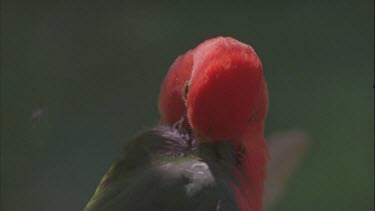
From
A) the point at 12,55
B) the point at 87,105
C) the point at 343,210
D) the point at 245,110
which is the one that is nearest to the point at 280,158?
the point at 245,110

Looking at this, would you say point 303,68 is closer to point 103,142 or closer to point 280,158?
point 103,142

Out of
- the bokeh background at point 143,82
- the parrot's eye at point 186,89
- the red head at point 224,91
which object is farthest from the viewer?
the bokeh background at point 143,82

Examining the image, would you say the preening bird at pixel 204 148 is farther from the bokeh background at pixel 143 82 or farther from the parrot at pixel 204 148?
the bokeh background at pixel 143 82

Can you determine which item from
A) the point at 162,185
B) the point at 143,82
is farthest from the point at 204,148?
the point at 143,82

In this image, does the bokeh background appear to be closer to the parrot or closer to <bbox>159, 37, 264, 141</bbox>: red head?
the parrot

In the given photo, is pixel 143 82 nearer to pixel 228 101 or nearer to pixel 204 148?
pixel 204 148

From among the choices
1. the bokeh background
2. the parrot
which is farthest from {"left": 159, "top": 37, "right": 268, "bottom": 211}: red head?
the bokeh background

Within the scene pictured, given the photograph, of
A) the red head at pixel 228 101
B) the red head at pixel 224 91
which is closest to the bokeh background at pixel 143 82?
the red head at pixel 228 101

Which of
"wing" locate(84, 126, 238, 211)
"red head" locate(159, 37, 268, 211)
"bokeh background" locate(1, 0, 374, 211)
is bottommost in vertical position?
"bokeh background" locate(1, 0, 374, 211)
